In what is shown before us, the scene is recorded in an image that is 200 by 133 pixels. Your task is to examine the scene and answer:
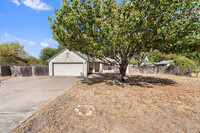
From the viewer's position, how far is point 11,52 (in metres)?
20.5

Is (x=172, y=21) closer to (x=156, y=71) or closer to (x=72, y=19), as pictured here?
(x=72, y=19)

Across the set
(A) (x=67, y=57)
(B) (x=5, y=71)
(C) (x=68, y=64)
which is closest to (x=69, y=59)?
(A) (x=67, y=57)

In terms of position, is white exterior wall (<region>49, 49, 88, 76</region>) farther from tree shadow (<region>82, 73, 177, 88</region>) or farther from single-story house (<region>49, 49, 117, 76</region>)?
tree shadow (<region>82, 73, 177, 88</region>)

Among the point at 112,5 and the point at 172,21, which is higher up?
the point at 112,5

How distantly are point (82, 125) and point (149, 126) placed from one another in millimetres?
1755

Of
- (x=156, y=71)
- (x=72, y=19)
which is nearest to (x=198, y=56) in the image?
(x=156, y=71)

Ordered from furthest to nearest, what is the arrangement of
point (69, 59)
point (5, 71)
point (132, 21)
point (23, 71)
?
1. point (23, 71)
2. point (69, 59)
3. point (5, 71)
4. point (132, 21)

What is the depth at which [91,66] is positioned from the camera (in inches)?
696

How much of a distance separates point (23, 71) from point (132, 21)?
55.7 feet

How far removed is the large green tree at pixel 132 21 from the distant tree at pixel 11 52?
67.2 feet

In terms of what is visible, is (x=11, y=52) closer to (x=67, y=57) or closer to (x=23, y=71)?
(x=23, y=71)

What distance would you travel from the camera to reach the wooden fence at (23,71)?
14047 millimetres

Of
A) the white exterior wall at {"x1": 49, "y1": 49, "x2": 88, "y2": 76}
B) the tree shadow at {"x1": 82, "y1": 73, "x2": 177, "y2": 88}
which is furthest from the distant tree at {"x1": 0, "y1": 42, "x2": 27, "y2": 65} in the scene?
the tree shadow at {"x1": 82, "y1": 73, "x2": 177, "y2": 88}

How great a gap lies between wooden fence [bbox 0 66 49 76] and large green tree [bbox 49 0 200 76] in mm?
11111
